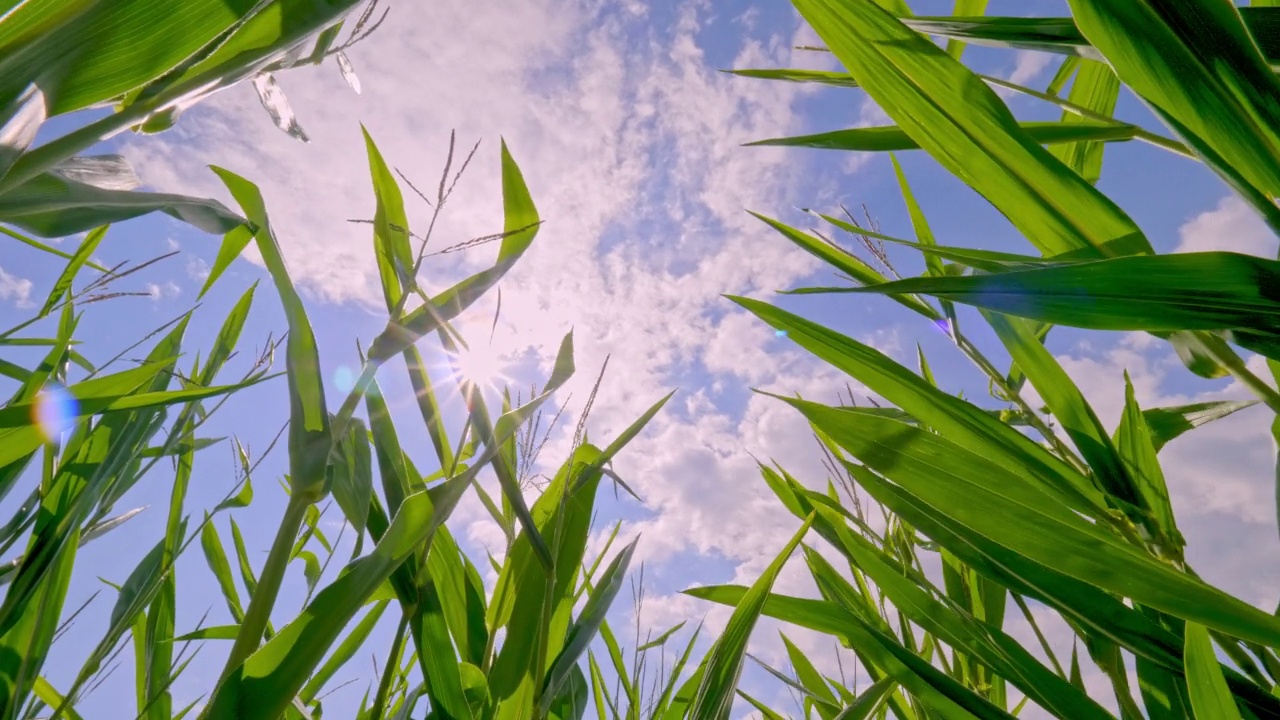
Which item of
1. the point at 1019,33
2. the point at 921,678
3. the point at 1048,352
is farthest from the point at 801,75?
the point at 921,678

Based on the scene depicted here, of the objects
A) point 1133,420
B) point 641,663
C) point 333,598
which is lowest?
point 333,598

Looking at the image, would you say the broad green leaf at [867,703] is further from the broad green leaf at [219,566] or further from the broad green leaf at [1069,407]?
the broad green leaf at [219,566]

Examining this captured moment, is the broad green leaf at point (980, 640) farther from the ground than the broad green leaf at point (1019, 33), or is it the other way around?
the broad green leaf at point (1019, 33)

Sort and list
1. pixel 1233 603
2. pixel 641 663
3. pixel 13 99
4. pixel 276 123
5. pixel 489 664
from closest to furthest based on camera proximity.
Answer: pixel 13 99 < pixel 1233 603 < pixel 276 123 < pixel 489 664 < pixel 641 663

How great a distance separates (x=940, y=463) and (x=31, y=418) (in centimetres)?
56

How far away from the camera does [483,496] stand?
0.65 metres

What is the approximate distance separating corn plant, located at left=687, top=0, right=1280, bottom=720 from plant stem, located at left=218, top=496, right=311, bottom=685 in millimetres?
325

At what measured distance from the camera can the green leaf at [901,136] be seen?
0.52m

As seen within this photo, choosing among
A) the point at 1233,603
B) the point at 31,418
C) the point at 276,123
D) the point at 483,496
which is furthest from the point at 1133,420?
the point at 31,418

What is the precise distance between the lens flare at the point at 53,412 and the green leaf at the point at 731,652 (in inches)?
19.1

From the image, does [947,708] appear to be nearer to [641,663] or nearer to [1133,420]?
[1133,420]

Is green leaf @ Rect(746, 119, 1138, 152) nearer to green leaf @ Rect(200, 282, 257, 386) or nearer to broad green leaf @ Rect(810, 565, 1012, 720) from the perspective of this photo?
broad green leaf @ Rect(810, 565, 1012, 720)

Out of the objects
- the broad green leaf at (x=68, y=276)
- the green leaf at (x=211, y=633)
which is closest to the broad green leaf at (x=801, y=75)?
the broad green leaf at (x=68, y=276)

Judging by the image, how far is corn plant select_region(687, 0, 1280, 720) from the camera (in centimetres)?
31
